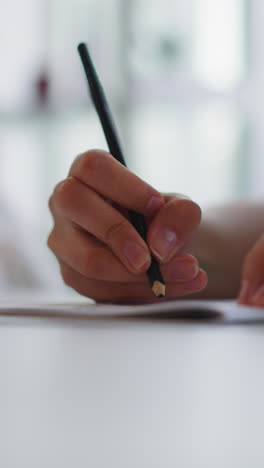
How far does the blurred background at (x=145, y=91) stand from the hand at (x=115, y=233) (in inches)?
55.3

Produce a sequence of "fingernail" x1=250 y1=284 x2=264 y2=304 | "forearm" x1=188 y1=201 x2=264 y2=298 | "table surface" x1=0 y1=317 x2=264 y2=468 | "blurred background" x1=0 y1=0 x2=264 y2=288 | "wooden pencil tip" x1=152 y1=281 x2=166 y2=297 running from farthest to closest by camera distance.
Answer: "blurred background" x1=0 y1=0 x2=264 y2=288 → "forearm" x1=188 y1=201 x2=264 y2=298 → "fingernail" x1=250 y1=284 x2=264 y2=304 → "wooden pencil tip" x1=152 y1=281 x2=166 y2=297 → "table surface" x1=0 y1=317 x2=264 y2=468

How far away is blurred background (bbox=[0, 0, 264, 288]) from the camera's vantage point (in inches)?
74.9

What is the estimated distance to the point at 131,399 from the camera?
0.20m

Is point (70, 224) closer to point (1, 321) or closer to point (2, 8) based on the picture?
point (1, 321)

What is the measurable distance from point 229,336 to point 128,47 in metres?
1.71

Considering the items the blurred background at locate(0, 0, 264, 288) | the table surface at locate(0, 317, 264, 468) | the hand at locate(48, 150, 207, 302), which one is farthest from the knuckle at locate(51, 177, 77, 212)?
the blurred background at locate(0, 0, 264, 288)

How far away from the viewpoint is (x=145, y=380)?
0.79ft

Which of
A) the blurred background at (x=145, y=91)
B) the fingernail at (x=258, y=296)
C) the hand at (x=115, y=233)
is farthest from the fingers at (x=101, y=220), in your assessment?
the blurred background at (x=145, y=91)

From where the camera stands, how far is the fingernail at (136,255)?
0.38 metres

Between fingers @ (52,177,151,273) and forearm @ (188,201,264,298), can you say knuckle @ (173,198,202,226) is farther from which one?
forearm @ (188,201,264,298)

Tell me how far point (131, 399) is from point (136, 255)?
0.19m

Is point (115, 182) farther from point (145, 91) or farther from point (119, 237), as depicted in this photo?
point (145, 91)

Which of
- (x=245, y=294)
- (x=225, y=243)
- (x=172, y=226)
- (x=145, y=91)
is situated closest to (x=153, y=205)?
(x=172, y=226)

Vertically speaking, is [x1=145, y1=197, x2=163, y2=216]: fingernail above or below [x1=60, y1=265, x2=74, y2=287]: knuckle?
above
